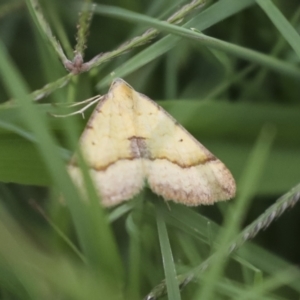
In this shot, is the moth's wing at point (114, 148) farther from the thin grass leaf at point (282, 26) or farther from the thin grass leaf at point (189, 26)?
the thin grass leaf at point (282, 26)

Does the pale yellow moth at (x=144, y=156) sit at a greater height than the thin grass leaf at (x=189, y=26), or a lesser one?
lesser

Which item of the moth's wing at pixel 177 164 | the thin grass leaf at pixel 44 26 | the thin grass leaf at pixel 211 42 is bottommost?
the moth's wing at pixel 177 164

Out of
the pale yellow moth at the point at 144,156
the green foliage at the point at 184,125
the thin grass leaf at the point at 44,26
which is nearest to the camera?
the green foliage at the point at 184,125

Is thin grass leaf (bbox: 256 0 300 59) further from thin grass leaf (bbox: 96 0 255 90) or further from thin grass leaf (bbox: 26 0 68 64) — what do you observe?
thin grass leaf (bbox: 26 0 68 64)

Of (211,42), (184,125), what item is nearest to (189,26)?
(211,42)

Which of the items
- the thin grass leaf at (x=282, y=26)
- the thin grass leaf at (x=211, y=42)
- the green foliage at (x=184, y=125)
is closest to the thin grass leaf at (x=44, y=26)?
the green foliage at (x=184, y=125)

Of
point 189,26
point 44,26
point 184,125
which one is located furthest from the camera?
point 184,125

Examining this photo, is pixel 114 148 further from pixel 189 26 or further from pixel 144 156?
pixel 189 26
